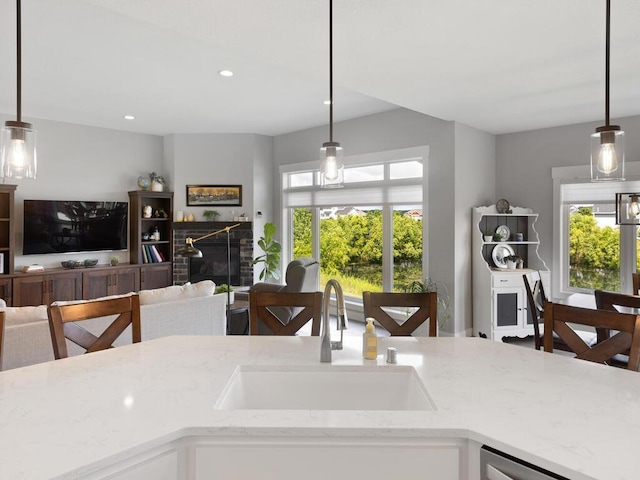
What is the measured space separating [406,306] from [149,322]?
208 cm

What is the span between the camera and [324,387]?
170 centimetres

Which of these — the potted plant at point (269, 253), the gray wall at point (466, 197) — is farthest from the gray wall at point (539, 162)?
the potted plant at point (269, 253)

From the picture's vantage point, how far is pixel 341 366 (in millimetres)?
1703

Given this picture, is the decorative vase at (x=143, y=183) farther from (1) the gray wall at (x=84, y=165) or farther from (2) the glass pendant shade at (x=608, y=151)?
(2) the glass pendant shade at (x=608, y=151)

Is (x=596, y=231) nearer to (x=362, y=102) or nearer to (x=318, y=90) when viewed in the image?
(x=362, y=102)

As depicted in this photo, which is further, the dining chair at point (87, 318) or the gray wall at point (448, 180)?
the gray wall at point (448, 180)

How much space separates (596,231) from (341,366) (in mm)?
4803

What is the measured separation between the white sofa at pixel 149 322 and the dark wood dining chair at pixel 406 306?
187 cm

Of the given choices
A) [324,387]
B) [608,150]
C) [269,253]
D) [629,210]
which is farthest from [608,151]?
[269,253]

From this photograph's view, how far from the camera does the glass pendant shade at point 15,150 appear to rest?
168 cm

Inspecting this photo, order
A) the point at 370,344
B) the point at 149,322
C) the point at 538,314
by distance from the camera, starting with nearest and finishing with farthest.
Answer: the point at 370,344 < the point at 149,322 < the point at 538,314

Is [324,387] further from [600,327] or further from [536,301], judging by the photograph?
[536,301]

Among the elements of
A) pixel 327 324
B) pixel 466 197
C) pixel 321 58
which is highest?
pixel 321 58

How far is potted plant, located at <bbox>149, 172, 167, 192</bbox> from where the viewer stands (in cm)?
715
